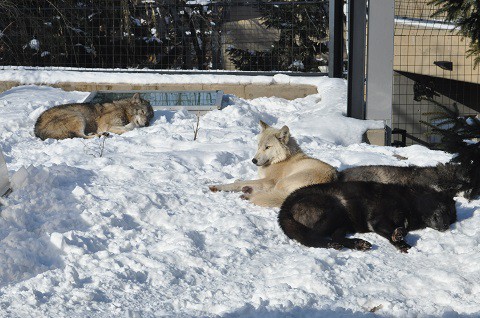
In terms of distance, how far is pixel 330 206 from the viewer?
6617 millimetres

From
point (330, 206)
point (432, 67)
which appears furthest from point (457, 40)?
point (330, 206)

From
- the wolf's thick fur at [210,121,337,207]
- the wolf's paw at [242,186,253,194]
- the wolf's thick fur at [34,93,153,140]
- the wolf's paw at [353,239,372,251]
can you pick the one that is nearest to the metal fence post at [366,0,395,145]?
the wolf's thick fur at [34,93,153,140]

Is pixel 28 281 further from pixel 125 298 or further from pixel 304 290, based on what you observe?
pixel 304 290

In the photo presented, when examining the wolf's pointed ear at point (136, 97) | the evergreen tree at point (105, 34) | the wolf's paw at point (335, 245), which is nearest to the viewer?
the wolf's paw at point (335, 245)

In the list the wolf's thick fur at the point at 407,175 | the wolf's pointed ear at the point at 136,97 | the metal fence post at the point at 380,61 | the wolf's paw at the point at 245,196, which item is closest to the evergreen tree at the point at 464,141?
the wolf's thick fur at the point at 407,175

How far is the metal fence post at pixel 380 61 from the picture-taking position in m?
11.6

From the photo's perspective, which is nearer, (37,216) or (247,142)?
(37,216)

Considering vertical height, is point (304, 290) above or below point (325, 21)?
below

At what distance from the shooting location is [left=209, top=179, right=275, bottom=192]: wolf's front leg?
7805mm

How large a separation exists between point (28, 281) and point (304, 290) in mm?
1908

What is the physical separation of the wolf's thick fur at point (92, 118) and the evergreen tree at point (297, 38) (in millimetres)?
4859

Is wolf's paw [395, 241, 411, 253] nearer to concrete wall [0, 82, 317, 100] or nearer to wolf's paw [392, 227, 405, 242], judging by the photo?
wolf's paw [392, 227, 405, 242]

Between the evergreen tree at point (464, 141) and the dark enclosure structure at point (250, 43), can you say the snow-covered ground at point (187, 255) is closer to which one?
the evergreen tree at point (464, 141)

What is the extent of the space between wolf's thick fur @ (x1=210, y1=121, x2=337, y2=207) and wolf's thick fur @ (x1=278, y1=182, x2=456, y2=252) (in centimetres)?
59
